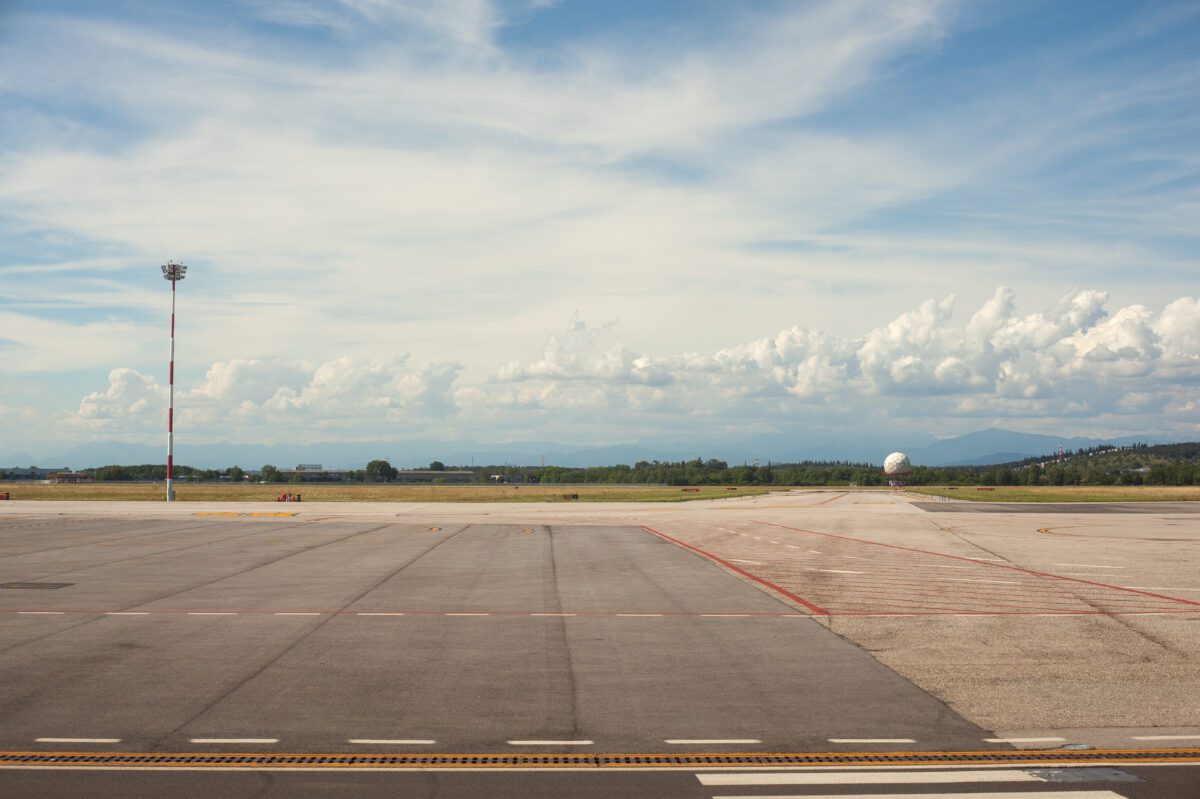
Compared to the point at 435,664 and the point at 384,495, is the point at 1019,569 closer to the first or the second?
the point at 435,664

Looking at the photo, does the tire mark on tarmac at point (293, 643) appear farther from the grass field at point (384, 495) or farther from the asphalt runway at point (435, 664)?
the grass field at point (384, 495)

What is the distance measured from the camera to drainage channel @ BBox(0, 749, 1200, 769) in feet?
29.4

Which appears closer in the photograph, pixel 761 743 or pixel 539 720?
pixel 761 743

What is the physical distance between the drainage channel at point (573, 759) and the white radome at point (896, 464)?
7146 inches

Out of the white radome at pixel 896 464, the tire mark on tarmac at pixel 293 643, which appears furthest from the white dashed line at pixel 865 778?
the white radome at pixel 896 464

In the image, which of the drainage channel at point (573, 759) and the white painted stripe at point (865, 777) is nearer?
the white painted stripe at point (865, 777)

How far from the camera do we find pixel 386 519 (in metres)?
51.0

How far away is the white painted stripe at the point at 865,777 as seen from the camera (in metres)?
8.61

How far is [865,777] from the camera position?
8.74m

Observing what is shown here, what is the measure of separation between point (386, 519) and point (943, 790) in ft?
149

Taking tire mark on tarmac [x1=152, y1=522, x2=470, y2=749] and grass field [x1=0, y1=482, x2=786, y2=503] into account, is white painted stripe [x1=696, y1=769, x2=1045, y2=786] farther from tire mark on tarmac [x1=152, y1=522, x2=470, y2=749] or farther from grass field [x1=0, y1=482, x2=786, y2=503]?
grass field [x1=0, y1=482, x2=786, y2=503]

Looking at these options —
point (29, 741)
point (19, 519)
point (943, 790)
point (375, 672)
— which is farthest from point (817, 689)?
point (19, 519)

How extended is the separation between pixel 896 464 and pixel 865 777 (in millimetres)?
185010

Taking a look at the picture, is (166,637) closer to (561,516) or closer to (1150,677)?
(1150,677)
